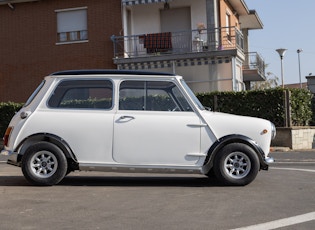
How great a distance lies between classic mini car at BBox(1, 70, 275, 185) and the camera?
771 centimetres

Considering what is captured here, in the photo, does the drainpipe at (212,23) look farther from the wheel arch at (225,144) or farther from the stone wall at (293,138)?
the wheel arch at (225,144)

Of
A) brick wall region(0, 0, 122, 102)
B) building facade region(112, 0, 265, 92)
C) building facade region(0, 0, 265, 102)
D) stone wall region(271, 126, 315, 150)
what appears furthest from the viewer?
brick wall region(0, 0, 122, 102)

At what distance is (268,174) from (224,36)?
45.5 feet

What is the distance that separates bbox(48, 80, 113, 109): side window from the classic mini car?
61 millimetres

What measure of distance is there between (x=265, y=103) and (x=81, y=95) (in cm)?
1014

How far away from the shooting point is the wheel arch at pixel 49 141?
25.4ft

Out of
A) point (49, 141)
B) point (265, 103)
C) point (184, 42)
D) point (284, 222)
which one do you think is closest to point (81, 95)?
point (49, 141)

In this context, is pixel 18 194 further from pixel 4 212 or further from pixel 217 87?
pixel 217 87

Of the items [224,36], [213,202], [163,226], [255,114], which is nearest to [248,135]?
[213,202]

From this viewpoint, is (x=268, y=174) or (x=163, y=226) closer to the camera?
(x=163, y=226)

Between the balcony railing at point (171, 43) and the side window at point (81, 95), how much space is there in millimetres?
13784

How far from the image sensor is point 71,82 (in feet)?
26.5

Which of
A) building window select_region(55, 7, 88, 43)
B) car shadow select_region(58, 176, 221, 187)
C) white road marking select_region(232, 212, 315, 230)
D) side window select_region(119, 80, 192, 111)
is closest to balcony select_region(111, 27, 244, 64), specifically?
building window select_region(55, 7, 88, 43)

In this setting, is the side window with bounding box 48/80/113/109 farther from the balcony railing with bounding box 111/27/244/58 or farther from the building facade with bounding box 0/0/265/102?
the balcony railing with bounding box 111/27/244/58
